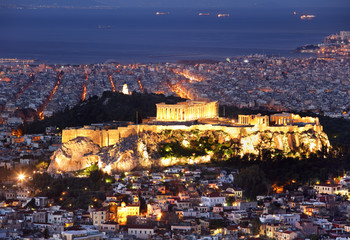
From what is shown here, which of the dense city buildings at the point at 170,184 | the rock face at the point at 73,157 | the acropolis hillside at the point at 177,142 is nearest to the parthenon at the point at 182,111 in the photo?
the dense city buildings at the point at 170,184

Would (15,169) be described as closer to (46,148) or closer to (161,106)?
(46,148)

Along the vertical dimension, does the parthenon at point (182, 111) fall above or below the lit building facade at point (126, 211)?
above

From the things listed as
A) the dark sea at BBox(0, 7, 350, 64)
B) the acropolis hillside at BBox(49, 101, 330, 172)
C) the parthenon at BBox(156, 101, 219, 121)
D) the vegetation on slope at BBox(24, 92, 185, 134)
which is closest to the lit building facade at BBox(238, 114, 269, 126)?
the acropolis hillside at BBox(49, 101, 330, 172)

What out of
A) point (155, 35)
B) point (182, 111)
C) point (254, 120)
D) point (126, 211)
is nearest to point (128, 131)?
point (182, 111)

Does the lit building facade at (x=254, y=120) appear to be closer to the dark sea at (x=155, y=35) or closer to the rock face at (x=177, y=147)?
the rock face at (x=177, y=147)

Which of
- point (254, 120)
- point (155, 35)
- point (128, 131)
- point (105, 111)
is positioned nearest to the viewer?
point (128, 131)

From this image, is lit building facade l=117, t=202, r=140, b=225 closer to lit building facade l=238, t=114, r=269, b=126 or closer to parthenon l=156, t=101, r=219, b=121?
lit building facade l=238, t=114, r=269, b=126

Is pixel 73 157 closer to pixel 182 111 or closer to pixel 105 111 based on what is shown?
pixel 182 111

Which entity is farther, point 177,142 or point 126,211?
point 177,142
